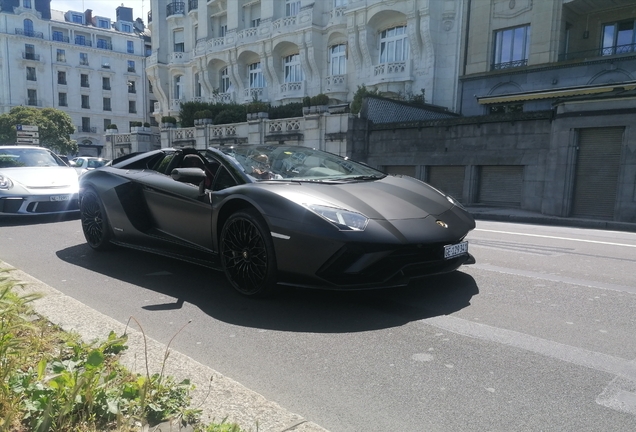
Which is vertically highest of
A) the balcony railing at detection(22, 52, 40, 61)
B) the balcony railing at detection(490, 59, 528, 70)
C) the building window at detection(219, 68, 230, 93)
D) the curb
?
the balcony railing at detection(22, 52, 40, 61)

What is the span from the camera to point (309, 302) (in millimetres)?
4211

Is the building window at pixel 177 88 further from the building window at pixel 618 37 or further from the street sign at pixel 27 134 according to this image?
the building window at pixel 618 37

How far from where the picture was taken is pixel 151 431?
6.72 feet

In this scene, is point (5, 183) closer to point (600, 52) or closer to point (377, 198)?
point (377, 198)

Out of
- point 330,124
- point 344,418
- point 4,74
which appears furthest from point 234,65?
point 4,74

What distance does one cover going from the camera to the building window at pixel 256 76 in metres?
35.0

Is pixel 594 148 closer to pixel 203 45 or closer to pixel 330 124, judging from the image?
pixel 330 124

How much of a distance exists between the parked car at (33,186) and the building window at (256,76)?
25869 millimetres

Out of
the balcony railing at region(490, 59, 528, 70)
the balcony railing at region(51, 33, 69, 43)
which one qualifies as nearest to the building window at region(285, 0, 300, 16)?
the balcony railing at region(490, 59, 528, 70)

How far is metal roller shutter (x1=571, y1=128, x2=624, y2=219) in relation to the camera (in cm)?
1394

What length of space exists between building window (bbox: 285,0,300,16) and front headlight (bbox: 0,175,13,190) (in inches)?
1030

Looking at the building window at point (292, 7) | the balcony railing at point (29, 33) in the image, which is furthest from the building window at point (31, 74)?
the building window at point (292, 7)

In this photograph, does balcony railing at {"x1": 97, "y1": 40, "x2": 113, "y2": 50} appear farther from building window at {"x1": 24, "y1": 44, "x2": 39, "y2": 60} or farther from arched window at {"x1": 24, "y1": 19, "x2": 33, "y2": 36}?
building window at {"x1": 24, "y1": 44, "x2": 39, "y2": 60}

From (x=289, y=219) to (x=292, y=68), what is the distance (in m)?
30.6
